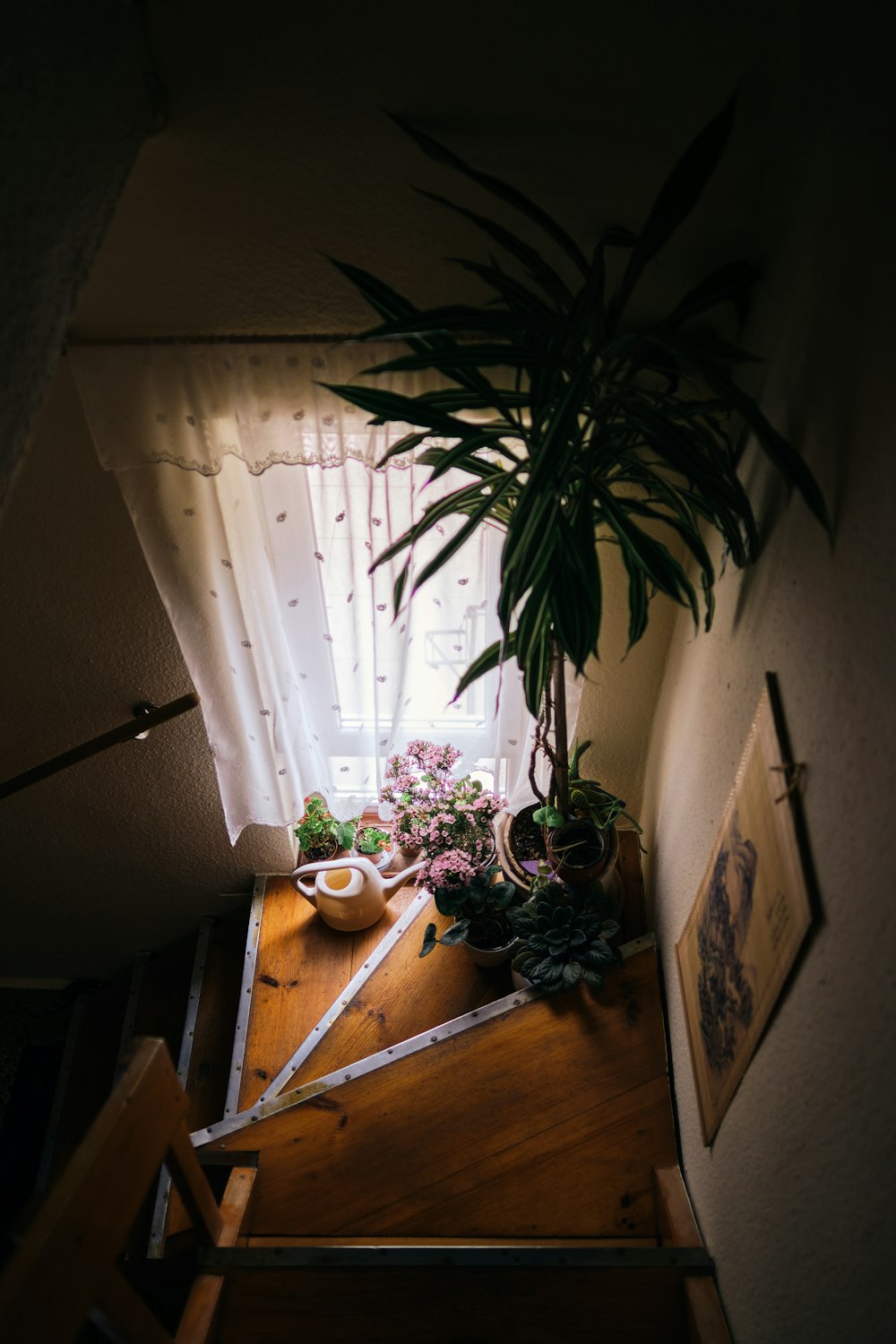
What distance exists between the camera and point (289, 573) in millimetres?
2221

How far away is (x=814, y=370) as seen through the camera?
1305 mm

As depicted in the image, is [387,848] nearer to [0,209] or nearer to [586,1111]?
[586,1111]

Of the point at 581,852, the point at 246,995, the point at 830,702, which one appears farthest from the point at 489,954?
the point at 830,702

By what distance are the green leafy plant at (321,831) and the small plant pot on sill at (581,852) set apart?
0.84 m

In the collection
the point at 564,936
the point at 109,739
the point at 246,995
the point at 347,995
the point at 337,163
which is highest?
the point at 337,163

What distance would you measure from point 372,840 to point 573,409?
1953 mm

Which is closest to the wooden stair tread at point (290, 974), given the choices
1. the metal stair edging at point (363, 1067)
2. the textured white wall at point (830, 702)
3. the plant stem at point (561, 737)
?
the metal stair edging at point (363, 1067)

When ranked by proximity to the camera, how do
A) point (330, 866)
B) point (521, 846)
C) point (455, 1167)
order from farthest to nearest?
point (330, 866), point (521, 846), point (455, 1167)

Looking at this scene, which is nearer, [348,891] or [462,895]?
[462,895]

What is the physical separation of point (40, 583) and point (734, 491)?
1769mm

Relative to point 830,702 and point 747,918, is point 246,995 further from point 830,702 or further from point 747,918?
point 830,702

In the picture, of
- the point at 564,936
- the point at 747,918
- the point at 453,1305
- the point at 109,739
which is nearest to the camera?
the point at 747,918

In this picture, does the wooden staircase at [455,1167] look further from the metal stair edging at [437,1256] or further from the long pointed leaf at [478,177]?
the long pointed leaf at [478,177]

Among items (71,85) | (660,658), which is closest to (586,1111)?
(660,658)
